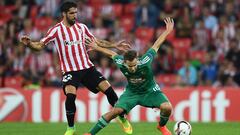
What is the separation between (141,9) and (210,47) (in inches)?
97.0

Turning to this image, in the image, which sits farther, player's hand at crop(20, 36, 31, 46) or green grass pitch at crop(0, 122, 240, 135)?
green grass pitch at crop(0, 122, 240, 135)

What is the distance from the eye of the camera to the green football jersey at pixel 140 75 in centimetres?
1316

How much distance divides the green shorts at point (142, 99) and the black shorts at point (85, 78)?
118cm

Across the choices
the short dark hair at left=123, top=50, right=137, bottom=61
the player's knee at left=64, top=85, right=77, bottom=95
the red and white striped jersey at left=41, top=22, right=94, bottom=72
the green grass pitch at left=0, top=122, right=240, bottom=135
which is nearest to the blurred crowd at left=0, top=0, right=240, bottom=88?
the green grass pitch at left=0, top=122, right=240, bottom=135

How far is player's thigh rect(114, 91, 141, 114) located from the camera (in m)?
13.2

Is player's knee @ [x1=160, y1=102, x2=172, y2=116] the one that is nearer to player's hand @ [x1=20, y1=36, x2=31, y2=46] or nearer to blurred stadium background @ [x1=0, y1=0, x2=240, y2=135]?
player's hand @ [x1=20, y1=36, x2=31, y2=46]

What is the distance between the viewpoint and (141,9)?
24609 millimetres

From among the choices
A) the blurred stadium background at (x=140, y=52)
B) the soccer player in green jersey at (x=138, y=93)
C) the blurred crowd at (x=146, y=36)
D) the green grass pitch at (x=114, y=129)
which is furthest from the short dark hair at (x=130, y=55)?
the blurred crowd at (x=146, y=36)

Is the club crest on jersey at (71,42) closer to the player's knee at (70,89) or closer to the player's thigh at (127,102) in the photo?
the player's knee at (70,89)

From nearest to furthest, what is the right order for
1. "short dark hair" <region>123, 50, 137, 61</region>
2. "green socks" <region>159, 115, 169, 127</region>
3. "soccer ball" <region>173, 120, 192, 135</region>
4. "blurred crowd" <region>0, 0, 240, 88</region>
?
"short dark hair" <region>123, 50, 137, 61</region>, "soccer ball" <region>173, 120, 192, 135</region>, "green socks" <region>159, 115, 169, 127</region>, "blurred crowd" <region>0, 0, 240, 88</region>

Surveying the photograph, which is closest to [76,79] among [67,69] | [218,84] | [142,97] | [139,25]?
[67,69]

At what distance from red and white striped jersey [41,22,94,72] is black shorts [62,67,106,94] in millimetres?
79

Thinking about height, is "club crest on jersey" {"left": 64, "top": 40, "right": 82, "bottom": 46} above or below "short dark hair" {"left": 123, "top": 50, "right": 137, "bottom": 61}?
above

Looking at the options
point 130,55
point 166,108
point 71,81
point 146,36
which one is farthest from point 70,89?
point 146,36
